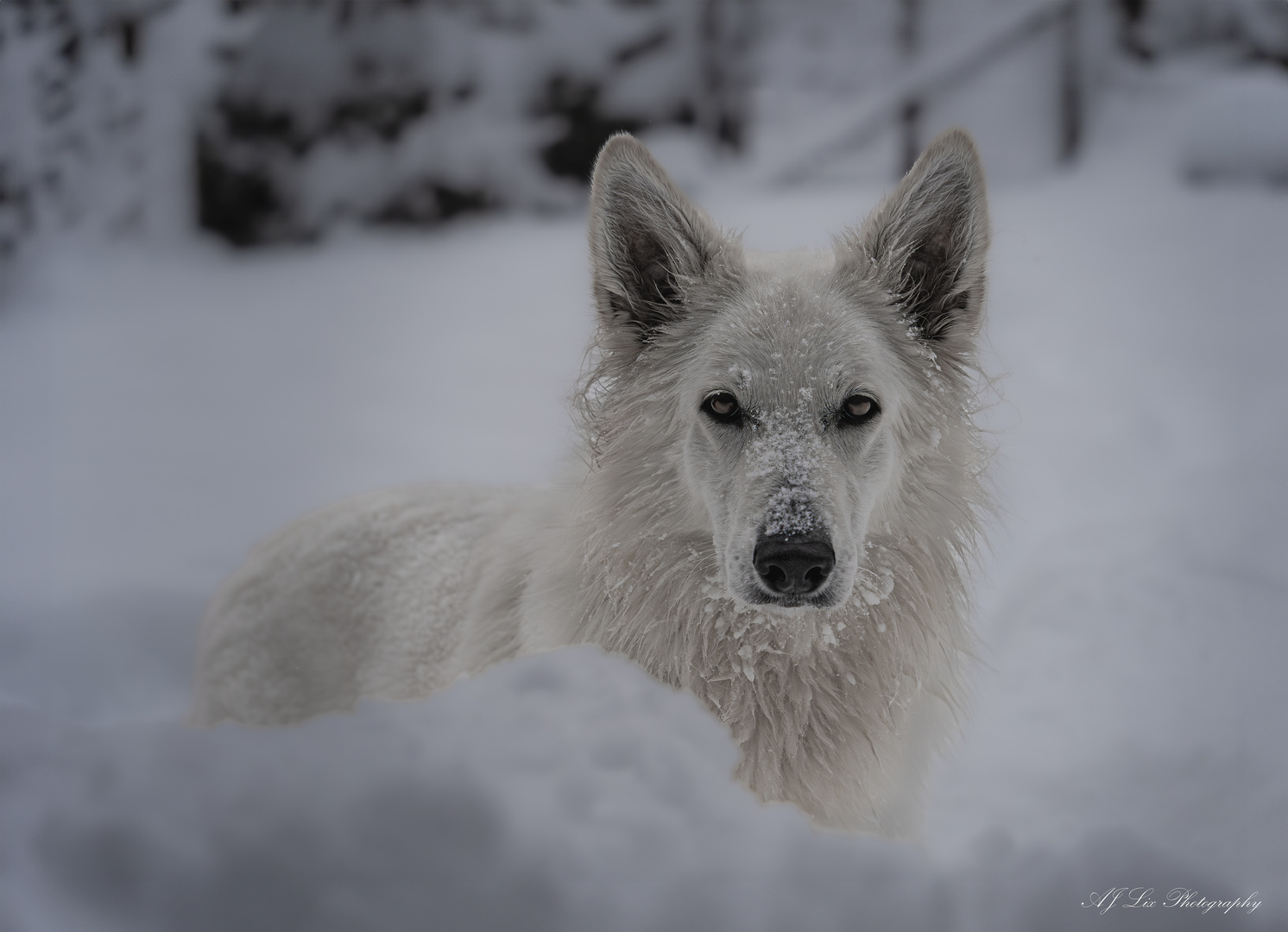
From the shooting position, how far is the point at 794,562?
187 cm

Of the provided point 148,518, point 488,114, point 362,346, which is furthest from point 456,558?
point 488,114

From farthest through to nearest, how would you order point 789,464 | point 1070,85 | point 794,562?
point 1070,85 → point 789,464 → point 794,562

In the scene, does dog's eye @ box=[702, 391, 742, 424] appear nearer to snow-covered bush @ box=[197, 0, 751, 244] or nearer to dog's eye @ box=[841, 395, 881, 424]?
dog's eye @ box=[841, 395, 881, 424]

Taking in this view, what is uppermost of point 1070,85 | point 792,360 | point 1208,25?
point 1208,25

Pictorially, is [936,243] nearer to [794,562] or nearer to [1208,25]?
[794,562]

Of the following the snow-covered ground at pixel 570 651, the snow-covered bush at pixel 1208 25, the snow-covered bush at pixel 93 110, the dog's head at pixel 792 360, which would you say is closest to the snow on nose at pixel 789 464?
the dog's head at pixel 792 360

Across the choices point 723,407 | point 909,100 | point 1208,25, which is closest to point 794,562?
point 723,407

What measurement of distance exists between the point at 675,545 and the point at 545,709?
26.4 inches

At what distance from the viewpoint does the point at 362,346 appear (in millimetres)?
6312

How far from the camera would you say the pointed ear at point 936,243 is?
2.23 meters

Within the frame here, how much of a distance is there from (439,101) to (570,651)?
6.58 metres

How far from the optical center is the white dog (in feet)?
6.89

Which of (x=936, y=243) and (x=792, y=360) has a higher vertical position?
(x=936, y=243)
